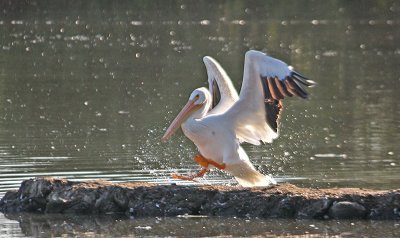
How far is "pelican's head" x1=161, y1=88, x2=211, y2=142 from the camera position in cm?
1161

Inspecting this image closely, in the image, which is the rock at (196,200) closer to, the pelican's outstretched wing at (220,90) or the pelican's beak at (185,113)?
the pelican's beak at (185,113)

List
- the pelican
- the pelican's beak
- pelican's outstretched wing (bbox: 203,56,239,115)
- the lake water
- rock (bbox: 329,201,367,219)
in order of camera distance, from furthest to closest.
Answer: the lake water
pelican's outstretched wing (bbox: 203,56,239,115)
the pelican's beak
the pelican
rock (bbox: 329,201,367,219)

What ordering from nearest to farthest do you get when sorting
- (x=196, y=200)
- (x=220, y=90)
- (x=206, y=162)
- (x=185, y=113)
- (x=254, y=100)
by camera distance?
(x=196, y=200)
(x=254, y=100)
(x=206, y=162)
(x=185, y=113)
(x=220, y=90)

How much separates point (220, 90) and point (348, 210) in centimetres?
238

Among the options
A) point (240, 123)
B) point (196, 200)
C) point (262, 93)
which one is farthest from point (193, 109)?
point (196, 200)

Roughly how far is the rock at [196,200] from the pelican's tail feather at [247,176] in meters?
0.33

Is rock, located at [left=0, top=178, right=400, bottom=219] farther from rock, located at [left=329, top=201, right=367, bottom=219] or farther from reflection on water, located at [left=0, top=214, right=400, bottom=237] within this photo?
reflection on water, located at [left=0, top=214, right=400, bottom=237]

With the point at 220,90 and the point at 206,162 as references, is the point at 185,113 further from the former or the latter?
the point at 220,90

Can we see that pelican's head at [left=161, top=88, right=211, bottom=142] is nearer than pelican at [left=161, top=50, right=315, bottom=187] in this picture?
No

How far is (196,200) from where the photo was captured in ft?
36.0

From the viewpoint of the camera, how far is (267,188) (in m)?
11.0

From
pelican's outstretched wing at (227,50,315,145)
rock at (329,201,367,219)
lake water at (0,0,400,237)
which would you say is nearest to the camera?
rock at (329,201,367,219)

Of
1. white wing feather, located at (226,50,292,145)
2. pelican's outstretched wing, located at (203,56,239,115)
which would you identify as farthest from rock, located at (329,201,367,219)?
pelican's outstretched wing, located at (203,56,239,115)

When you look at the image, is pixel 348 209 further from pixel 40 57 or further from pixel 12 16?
pixel 12 16
